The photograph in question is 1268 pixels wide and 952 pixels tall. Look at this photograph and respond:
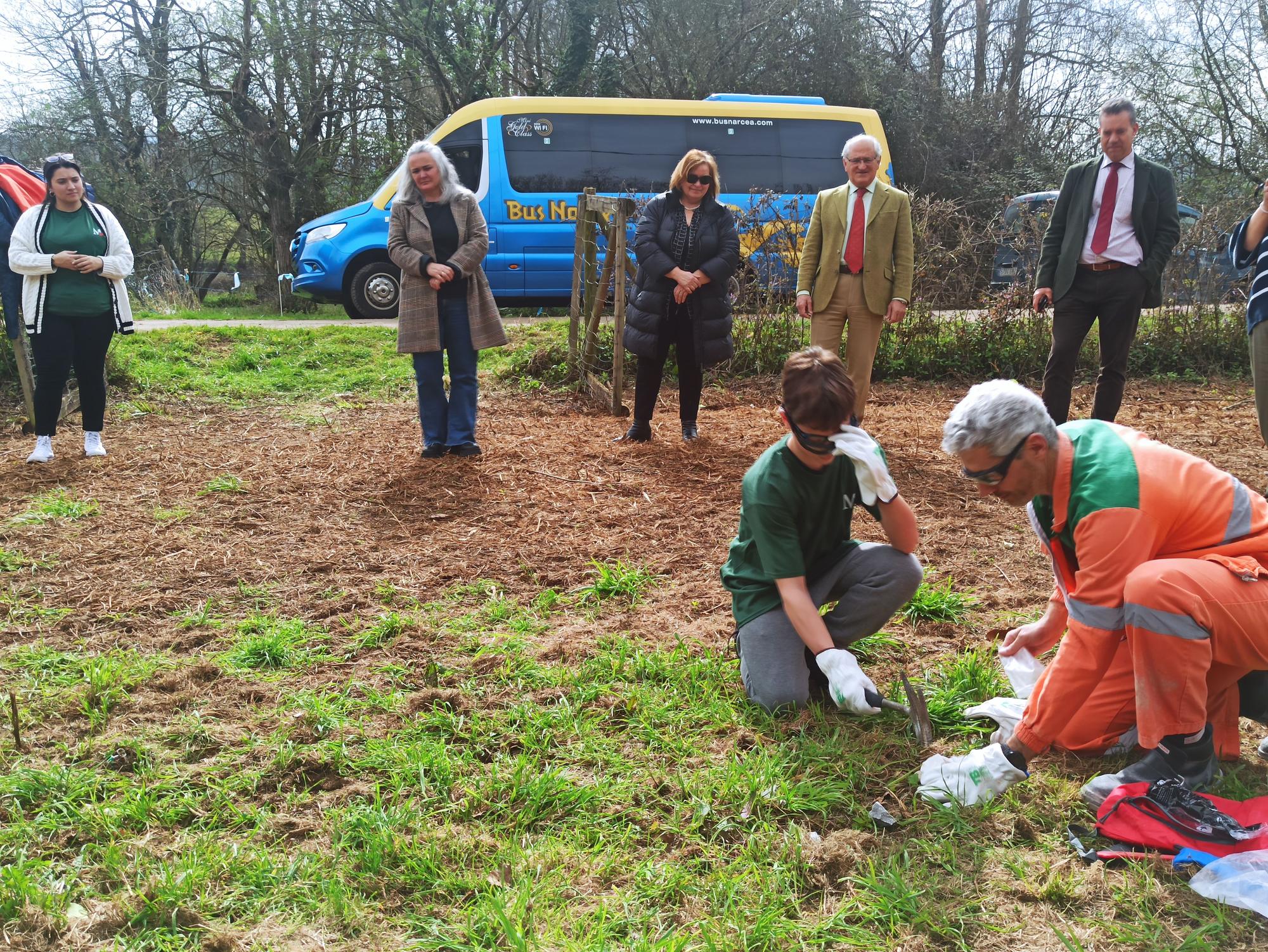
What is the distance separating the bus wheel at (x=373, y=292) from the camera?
36.8 feet

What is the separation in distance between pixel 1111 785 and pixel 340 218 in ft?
34.7

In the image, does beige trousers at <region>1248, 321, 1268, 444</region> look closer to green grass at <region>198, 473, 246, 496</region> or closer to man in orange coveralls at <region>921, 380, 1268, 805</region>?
man in orange coveralls at <region>921, 380, 1268, 805</region>

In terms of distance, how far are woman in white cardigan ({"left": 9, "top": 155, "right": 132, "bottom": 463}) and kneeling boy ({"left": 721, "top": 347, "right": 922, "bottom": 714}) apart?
410 cm

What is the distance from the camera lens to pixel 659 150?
11.8 metres

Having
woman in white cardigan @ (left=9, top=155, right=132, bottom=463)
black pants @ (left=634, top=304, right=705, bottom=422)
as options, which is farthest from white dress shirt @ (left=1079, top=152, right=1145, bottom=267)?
woman in white cardigan @ (left=9, top=155, right=132, bottom=463)

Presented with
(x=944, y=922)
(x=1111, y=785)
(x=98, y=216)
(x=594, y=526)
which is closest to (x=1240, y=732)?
(x=1111, y=785)

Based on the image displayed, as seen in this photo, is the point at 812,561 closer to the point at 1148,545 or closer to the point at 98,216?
the point at 1148,545

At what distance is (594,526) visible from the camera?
4.56 metres

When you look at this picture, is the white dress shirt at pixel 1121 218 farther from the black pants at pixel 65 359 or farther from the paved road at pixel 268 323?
the paved road at pixel 268 323

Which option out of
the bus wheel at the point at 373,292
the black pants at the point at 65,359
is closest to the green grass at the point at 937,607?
the black pants at the point at 65,359

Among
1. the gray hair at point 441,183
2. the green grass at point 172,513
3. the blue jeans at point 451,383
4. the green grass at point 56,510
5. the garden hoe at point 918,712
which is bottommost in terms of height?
the garden hoe at point 918,712

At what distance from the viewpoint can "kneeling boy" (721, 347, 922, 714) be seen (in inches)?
103

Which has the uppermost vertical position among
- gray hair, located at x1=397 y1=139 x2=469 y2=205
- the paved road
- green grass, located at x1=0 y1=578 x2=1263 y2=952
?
gray hair, located at x1=397 y1=139 x2=469 y2=205

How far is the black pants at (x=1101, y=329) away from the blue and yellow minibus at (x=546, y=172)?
606 centimetres
